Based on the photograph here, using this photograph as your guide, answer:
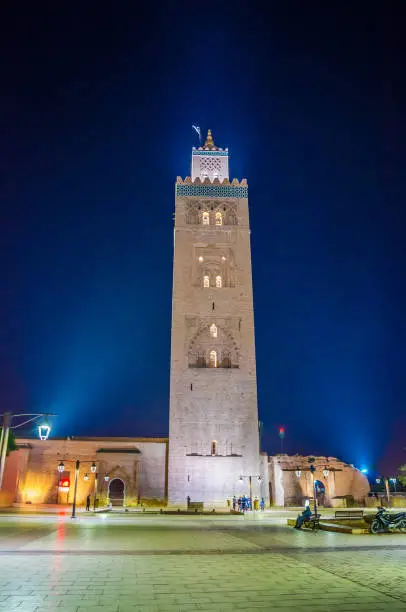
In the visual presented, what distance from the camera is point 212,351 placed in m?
36.6

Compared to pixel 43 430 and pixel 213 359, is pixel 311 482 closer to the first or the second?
pixel 213 359

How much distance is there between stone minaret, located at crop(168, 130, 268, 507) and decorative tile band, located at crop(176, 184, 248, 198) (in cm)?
9

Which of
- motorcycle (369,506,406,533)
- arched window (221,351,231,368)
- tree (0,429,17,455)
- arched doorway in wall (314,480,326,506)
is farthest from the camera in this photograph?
arched window (221,351,231,368)

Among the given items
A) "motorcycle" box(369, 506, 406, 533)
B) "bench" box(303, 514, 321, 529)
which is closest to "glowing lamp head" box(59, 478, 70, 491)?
"bench" box(303, 514, 321, 529)

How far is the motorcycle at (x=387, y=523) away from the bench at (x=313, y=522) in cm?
178

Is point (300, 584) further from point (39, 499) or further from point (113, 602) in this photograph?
point (39, 499)

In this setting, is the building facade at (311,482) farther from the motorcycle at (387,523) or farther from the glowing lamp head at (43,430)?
the glowing lamp head at (43,430)

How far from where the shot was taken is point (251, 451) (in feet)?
111

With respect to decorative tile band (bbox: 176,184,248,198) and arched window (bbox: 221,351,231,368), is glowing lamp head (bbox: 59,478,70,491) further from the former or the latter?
decorative tile band (bbox: 176,184,248,198)

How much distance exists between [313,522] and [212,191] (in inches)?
1233

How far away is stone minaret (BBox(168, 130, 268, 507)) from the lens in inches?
1309

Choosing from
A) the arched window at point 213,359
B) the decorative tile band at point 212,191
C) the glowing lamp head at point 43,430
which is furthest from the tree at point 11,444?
the decorative tile band at point 212,191

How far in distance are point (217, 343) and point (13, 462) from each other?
57.6 feet

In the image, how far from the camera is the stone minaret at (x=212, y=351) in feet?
109
